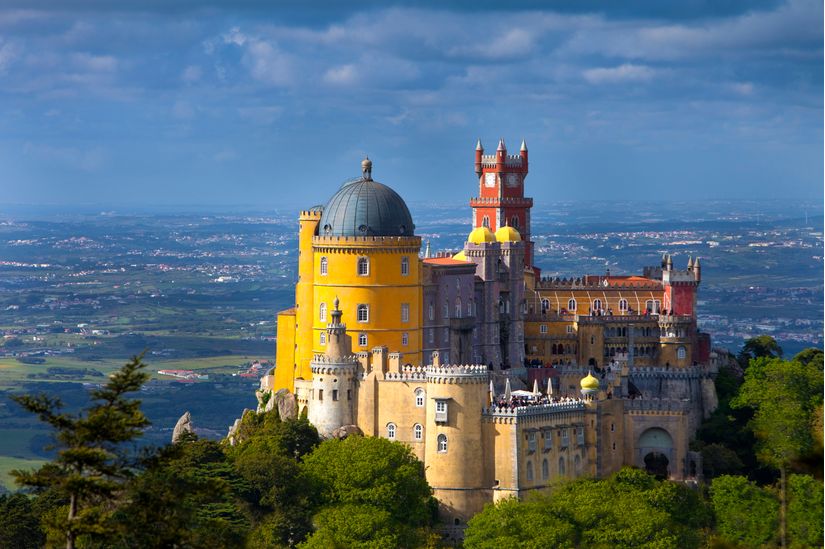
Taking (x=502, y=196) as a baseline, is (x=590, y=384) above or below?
below

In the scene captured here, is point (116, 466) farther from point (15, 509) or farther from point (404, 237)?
point (404, 237)

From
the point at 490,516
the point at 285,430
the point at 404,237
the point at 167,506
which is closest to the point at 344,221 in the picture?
the point at 404,237

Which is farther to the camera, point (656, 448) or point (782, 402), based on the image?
point (782, 402)

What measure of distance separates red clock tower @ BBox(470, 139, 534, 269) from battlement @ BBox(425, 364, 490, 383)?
108ft

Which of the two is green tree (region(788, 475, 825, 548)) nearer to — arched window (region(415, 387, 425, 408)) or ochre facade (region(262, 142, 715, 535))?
ochre facade (region(262, 142, 715, 535))

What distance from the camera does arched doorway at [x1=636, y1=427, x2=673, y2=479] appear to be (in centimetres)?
11831

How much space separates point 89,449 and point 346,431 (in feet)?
173

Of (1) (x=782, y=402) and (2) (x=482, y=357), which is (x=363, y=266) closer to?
(2) (x=482, y=357)

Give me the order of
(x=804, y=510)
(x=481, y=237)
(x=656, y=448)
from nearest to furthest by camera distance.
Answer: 1. (x=804, y=510)
2. (x=656, y=448)
3. (x=481, y=237)

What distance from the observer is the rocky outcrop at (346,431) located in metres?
114

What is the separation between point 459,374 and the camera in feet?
361

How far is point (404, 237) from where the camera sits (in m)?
120

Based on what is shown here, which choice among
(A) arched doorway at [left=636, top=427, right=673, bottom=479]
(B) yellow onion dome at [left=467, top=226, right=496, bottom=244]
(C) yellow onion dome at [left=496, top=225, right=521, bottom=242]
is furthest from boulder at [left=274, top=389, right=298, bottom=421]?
(A) arched doorway at [left=636, top=427, right=673, bottom=479]

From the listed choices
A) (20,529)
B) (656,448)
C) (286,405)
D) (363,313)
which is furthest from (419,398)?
(20,529)
